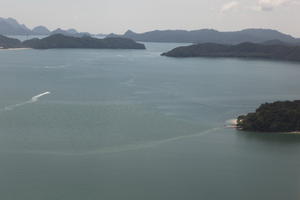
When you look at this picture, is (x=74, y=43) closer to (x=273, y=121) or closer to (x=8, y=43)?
(x=8, y=43)

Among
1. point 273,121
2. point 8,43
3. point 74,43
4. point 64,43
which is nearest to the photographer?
point 273,121

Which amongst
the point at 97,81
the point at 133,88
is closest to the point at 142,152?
the point at 133,88

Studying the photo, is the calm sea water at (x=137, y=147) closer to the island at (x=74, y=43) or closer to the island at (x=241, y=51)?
the island at (x=241, y=51)

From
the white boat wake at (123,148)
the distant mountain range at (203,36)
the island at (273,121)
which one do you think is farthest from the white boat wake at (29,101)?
the distant mountain range at (203,36)

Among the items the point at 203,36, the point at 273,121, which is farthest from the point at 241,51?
the point at 203,36

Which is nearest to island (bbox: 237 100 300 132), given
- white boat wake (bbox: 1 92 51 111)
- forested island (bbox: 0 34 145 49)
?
white boat wake (bbox: 1 92 51 111)
